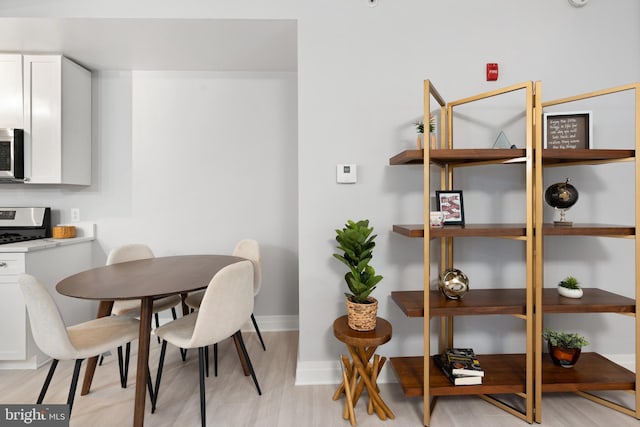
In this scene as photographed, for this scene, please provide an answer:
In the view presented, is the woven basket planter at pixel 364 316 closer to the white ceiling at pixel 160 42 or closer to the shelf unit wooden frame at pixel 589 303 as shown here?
the shelf unit wooden frame at pixel 589 303

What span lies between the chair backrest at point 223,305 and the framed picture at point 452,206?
1130mm

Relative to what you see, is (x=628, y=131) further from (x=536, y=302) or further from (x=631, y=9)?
(x=536, y=302)

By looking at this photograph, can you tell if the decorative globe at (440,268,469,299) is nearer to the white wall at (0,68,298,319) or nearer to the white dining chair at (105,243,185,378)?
the white wall at (0,68,298,319)

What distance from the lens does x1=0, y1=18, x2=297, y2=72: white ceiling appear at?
2059mm

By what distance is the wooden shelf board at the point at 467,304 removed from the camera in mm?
1612

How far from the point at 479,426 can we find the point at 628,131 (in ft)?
6.72

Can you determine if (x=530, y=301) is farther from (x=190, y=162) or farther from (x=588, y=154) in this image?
(x=190, y=162)

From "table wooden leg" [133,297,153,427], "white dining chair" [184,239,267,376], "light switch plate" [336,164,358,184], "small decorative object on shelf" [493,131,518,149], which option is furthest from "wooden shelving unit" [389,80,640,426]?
"table wooden leg" [133,297,153,427]

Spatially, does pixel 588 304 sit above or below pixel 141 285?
below

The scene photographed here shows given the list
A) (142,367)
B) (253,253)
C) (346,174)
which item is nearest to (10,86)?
(253,253)

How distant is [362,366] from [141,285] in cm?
122

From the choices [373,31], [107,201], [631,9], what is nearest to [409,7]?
[373,31]

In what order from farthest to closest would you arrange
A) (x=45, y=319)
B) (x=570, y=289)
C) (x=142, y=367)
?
1. (x=570, y=289)
2. (x=142, y=367)
3. (x=45, y=319)

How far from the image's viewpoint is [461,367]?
1675 millimetres
